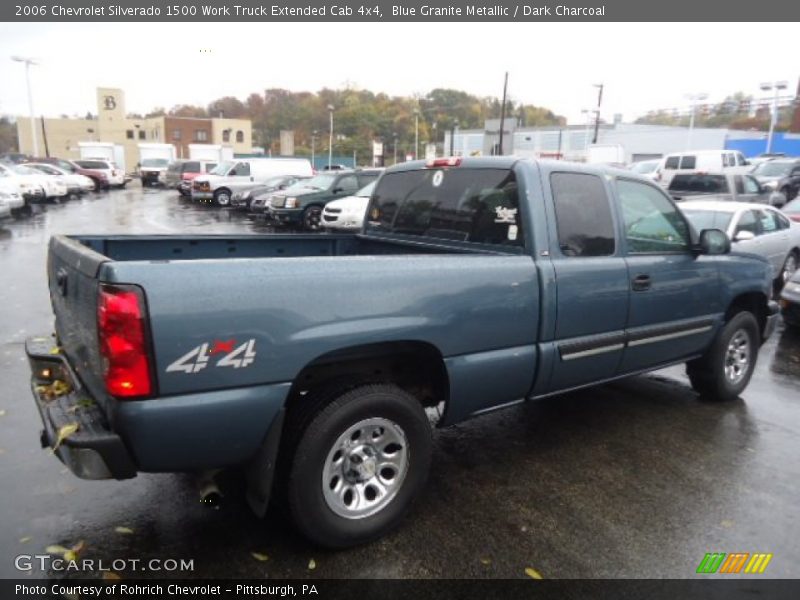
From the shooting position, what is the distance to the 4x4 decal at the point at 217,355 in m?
2.33

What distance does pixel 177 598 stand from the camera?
8.37 ft

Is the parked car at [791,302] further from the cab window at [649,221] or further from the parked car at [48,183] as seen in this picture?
the parked car at [48,183]

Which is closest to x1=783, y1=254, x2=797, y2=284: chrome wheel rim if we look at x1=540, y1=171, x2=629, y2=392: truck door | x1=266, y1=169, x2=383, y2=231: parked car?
x1=540, y1=171, x2=629, y2=392: truck door

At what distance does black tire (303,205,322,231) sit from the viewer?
647 inches

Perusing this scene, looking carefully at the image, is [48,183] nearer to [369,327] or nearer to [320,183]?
[320,183]

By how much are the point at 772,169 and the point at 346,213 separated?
19.5 metres

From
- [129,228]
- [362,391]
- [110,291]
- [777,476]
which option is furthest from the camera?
[129,228]

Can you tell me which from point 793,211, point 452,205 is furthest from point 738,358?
point 793,211

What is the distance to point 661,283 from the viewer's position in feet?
13.9

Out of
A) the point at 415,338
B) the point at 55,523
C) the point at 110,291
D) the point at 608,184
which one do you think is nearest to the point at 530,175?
the point at 608,184

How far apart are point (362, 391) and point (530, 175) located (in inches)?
68.5

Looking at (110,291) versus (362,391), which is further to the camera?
(362,391)

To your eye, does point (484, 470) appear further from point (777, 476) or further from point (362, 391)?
point (777, 476)

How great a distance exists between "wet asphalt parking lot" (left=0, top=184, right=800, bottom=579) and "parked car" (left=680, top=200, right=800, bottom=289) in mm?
→ 4097
